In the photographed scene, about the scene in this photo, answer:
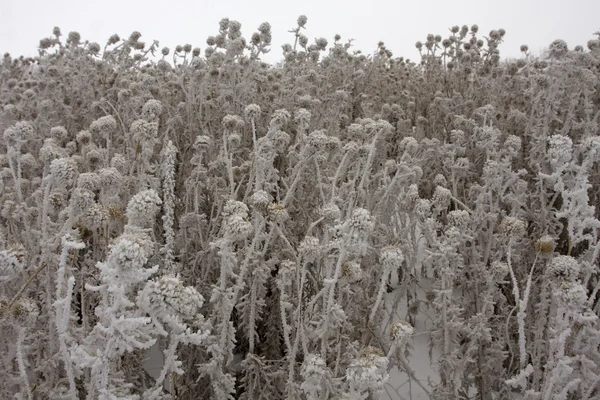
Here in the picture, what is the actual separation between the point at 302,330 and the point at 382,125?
1.24m

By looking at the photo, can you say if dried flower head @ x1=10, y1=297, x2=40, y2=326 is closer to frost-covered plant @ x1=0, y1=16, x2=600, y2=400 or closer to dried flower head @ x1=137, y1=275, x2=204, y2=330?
frost-covered plant @ x1=0, y1=16, x2=600, y2=400

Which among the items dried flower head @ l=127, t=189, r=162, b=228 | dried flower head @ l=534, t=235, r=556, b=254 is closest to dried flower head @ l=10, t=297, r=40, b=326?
dried flower head @ l=127, t=189, r=162, b=228

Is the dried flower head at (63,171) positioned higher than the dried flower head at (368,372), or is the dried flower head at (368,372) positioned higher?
the dried flower head at (63,171)

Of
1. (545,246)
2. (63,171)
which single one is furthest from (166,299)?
(545,246)

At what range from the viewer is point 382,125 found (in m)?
2.73

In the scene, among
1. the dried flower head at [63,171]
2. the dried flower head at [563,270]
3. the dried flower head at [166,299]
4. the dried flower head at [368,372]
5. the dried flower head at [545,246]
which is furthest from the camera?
the dried flower head at [545,246]

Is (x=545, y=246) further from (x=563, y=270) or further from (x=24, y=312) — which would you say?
(x=24, y=312)

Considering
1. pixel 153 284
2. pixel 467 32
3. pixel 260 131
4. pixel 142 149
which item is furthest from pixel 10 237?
pixel 467 32

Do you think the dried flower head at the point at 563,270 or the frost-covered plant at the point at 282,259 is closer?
the frost-covered plant at the point at 282,259

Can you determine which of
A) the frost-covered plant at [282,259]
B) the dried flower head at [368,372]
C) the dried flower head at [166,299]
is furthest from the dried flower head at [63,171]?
the dried flower head at [368,372]

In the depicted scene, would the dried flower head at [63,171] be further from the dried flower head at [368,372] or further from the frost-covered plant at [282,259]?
the dried flower head at [368,372]

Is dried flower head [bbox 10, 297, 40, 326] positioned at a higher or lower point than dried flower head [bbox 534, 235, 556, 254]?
lower

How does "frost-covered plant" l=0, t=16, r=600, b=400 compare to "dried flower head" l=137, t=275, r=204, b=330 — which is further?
"frost-covered plant" l=0, t=16, r=600, b=400

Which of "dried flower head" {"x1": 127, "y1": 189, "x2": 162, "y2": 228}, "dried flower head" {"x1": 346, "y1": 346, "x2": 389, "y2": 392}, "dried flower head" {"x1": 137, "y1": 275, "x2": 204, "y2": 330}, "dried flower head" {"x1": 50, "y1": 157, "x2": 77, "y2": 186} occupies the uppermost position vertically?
"dried flower head" {"x1": 50, "y1": 157, "x2": 77, "y2": 186}
